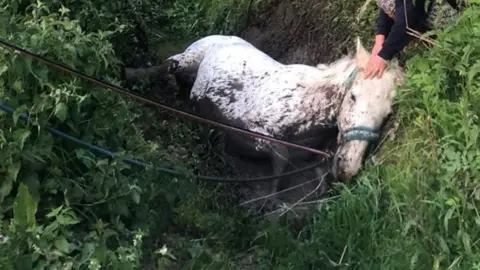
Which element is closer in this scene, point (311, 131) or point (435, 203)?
point (435, 203)

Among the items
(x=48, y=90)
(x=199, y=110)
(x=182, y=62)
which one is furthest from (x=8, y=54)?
(x=182, y=62)

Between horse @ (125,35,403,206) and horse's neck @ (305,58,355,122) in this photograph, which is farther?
horse's neck @ (305,58,355,122)

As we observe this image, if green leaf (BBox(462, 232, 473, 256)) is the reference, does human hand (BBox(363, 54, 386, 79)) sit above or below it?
above

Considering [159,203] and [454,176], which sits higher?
[454,176]

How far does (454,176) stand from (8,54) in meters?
2.31

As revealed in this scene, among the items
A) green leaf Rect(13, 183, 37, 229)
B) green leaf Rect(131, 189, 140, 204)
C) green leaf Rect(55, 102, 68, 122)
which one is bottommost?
green leaf Rect(131, 189, 140, 204)

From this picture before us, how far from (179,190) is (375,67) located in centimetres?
139

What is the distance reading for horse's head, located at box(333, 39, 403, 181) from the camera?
4.75 m

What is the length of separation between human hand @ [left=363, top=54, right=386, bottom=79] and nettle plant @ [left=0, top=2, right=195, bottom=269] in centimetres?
135

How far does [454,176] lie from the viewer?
4109 mm

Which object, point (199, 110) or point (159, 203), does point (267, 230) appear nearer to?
point (159, 203)

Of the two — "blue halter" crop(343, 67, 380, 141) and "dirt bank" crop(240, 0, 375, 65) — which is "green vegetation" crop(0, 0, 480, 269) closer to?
"blue halter" crop(343, 67, 380, 141)

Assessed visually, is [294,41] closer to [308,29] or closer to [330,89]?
[308,29]

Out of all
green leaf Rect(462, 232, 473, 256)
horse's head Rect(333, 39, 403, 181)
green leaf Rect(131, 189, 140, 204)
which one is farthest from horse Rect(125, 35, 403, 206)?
green leaf Rect(131, 189, 140, 204)
